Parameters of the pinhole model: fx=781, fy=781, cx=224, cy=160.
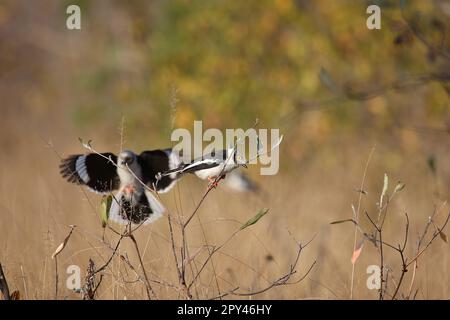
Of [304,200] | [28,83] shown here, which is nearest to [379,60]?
[304,200]

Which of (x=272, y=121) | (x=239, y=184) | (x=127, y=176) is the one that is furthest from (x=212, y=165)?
(x=272, y=121)

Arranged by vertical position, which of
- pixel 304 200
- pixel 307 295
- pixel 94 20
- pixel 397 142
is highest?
pixel 94 20

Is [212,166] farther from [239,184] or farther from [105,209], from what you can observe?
[239,184]

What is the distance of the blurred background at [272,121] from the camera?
429 centimetres

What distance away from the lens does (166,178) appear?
13.0 ft

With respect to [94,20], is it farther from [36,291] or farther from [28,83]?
[36,291]

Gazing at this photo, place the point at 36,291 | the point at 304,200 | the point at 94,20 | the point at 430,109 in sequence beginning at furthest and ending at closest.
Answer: the point at 94,20 → the point at 430,109 → the point at 304,200 → the point at 36,291

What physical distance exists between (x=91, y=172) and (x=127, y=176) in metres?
0.18

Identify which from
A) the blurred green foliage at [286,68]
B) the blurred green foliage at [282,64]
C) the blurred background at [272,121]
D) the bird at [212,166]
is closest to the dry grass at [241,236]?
the blurred background at [272,121]

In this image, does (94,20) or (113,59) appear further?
(94,20)

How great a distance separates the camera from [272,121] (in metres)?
8.43

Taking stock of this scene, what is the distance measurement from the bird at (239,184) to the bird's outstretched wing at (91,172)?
3.21m

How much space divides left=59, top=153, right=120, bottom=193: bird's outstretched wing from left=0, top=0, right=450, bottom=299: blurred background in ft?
0.39
